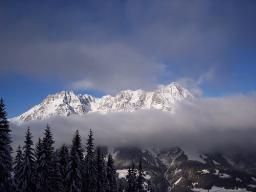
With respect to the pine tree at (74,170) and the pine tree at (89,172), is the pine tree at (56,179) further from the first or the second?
the pine tree at (89,172)

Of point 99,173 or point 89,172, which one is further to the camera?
point 99,173

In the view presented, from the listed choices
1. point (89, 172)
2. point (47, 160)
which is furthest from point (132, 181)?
point (47, 160)

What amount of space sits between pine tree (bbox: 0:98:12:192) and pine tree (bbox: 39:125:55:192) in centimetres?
1752

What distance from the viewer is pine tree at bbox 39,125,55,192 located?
70.2m

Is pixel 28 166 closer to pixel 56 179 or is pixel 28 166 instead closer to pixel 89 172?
pixel 56 179

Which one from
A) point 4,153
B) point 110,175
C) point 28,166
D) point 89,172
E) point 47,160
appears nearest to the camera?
point 4,153

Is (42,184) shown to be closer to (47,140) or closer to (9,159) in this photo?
(47,140)

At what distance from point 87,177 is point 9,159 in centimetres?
3745

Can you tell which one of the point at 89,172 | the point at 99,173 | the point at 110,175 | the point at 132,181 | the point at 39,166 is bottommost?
the point at 132,181

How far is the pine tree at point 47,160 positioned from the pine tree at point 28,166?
87.5 inches

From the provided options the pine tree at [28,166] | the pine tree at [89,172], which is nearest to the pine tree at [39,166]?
the pine tree at [28,166]

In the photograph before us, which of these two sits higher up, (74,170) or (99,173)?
(74,170)

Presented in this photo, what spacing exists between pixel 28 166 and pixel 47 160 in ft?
14.5

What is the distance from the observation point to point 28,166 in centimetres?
6756
